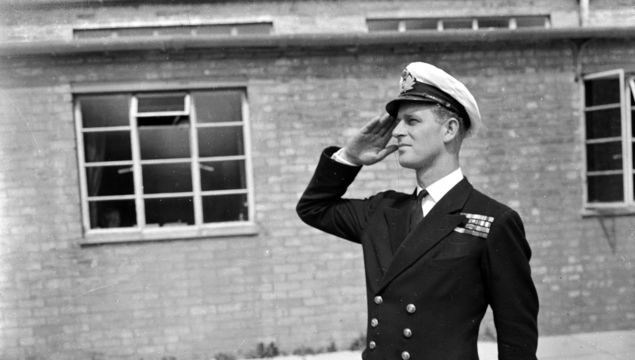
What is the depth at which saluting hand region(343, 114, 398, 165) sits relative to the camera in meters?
1.81

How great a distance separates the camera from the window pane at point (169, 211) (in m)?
4.86

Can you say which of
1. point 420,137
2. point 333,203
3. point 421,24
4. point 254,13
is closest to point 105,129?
point 254,13

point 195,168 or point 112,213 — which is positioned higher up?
point 195,168

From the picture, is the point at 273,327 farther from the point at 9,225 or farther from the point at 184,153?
the point at 9,225

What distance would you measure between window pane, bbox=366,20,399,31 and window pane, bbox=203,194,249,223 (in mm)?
2144

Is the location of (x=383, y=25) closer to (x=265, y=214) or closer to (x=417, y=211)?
(x=265, y=214)

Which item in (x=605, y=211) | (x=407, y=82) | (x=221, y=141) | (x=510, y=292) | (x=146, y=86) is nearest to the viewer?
(x=510, y=292)

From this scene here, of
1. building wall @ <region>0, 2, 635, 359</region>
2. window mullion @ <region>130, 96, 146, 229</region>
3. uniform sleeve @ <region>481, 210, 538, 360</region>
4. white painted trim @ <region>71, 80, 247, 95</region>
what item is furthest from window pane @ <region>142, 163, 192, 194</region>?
uniform sleeve @ <region>481, 210, 538, 360</region>

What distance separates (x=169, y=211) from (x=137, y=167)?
20.5 inches

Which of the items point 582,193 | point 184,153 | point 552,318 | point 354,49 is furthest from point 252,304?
point 582,193

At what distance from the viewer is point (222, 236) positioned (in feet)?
15.8

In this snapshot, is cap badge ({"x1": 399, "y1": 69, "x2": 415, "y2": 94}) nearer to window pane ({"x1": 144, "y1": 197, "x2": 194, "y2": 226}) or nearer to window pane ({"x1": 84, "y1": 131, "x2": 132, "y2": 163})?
window pane ({"x1": 144, "y1": 197, "x2": 194, "y2": 226})

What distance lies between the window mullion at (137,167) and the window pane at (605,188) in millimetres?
4606

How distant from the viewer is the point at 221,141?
16.1 feet
